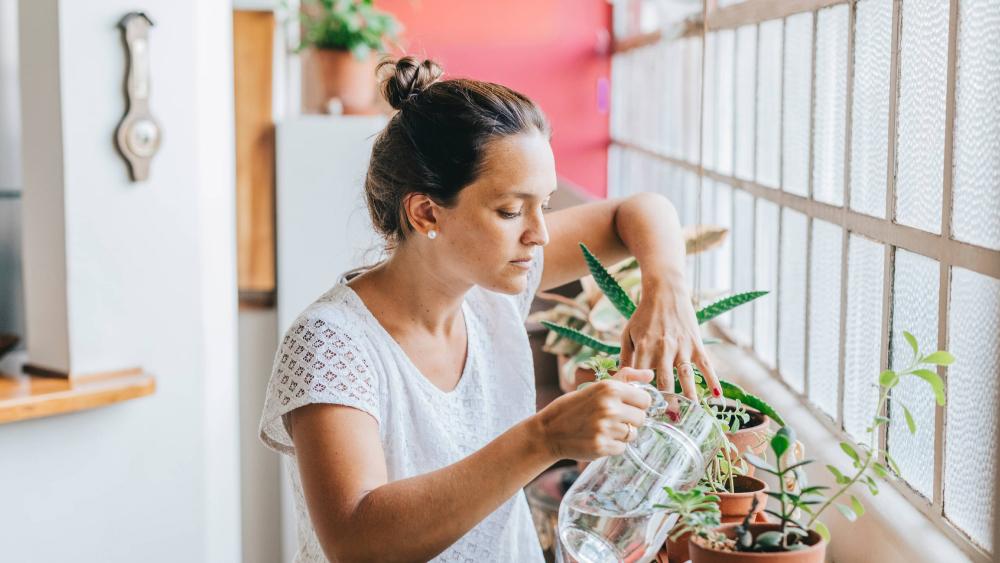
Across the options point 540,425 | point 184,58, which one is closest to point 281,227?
point 184,58

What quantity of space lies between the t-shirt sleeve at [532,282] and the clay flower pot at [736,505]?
0.51 meters

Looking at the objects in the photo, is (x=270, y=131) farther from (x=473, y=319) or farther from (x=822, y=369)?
(x=822, y=369)

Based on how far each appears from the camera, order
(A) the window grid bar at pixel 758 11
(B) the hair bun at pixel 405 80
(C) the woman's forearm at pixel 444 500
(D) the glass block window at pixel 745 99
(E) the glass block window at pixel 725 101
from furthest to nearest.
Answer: (E) the glass block window at pixel 725 101, (D) the glass block window at pixel 745 99, (A) the window grid bar at pixel 758 11, (B) the hair bun at pixel 405 80, (C) the woman's forearm at pixel 444 500

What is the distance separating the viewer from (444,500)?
0.86 metres

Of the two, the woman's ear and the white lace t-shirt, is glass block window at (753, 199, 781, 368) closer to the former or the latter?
the white lace t-shirt

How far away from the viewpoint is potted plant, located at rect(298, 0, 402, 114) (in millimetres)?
2873

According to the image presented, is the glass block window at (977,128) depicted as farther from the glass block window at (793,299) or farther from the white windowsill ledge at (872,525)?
the glass block window at (793,299)

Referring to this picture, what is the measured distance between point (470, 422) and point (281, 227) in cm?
154

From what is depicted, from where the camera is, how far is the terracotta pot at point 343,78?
9.54 ft

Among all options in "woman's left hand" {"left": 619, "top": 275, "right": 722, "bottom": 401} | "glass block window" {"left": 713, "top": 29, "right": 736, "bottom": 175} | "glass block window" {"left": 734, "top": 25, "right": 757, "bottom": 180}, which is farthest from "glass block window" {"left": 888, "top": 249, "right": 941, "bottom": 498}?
"glass block window" {"left": 713, "top": 29, "right": 736, "bottom": 175}

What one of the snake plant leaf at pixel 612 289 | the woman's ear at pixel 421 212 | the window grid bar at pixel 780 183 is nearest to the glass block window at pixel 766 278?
the window grid bar at pixel 780 183

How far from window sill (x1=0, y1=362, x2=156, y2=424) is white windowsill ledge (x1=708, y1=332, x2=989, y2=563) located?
1323 mm

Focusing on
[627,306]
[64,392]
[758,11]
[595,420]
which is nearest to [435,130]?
[627,306]

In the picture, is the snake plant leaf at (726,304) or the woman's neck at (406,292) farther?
the woman's neck at (406,292)
